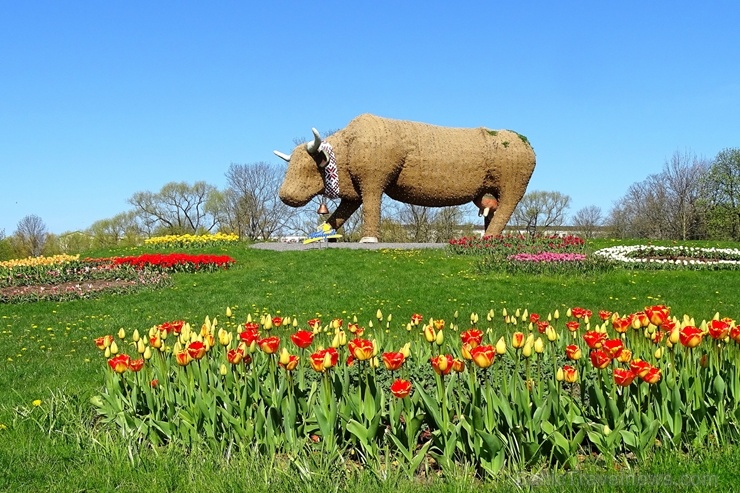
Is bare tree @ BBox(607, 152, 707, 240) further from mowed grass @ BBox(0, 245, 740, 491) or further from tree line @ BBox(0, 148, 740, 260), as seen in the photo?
mowed grass @ BBox(0, 245, 740, 491)

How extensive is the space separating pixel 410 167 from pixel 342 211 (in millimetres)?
2833

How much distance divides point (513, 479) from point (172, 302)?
29.5ft

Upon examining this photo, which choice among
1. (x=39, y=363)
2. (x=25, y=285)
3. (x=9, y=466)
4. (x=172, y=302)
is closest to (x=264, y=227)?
(x=25, y=285)

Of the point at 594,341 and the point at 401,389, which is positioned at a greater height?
the point at 594,341

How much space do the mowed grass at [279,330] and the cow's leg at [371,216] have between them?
7.14 ft

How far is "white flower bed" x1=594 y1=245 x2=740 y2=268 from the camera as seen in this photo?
47.0 feet

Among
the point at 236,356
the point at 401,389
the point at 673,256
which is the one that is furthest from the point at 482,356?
the point at 673,256

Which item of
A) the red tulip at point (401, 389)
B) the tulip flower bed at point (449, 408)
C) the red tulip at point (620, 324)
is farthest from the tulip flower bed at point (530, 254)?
the red tulip at point (401, 389)

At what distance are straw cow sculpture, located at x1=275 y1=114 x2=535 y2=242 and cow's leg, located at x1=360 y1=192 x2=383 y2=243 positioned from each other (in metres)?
0.03

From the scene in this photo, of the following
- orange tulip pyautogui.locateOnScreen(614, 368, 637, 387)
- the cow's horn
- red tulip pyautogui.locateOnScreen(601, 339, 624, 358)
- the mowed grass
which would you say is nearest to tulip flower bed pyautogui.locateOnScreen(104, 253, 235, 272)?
the mowed grass

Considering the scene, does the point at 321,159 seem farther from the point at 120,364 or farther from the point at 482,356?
the point at 482,356

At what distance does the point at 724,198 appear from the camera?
35.9m

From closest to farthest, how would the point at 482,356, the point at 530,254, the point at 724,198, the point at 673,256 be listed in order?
the point at 482,356 → the point at 530,254 → the point at 673,256 → the point at 724,198

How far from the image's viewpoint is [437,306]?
382 inches
